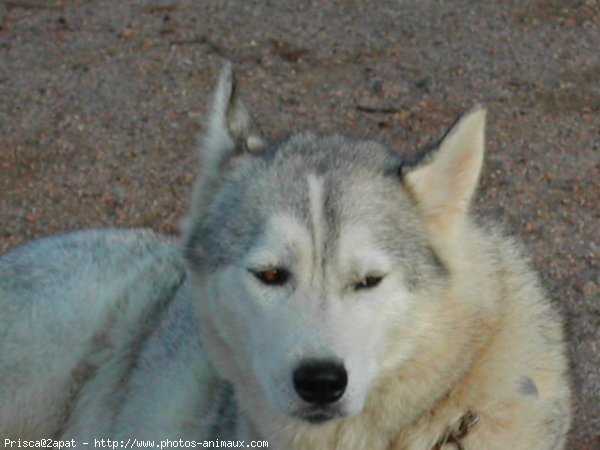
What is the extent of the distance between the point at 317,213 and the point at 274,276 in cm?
23

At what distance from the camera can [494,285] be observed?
165 inches

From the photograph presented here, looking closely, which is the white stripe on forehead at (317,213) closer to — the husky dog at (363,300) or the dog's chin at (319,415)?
the husky dog at (363,300)

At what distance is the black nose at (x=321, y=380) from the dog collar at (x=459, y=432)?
1.53ft

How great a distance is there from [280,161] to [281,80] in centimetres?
498

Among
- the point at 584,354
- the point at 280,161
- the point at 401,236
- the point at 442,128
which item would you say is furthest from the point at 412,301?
the point at 442,128

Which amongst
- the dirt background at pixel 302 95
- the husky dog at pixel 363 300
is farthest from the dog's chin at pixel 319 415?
the dirt background at pixel 302 95

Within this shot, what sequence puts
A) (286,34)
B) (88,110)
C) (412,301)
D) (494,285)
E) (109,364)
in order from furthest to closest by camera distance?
1. (286,34)
2. (88,110)
3. (109,364)
4. (494,285)
5. (412,301)

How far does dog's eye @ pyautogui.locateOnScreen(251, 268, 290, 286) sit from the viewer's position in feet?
12.9

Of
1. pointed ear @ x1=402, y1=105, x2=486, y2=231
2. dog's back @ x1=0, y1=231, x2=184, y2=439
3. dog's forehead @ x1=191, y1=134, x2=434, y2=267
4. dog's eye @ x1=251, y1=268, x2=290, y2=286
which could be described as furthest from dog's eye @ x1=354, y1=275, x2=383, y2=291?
dog's back @ x1=0, y1=231, x2=184, y2=439

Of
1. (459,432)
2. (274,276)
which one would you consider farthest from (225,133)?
(459,432)

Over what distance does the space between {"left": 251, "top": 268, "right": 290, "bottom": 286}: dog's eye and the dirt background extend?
2420 mm

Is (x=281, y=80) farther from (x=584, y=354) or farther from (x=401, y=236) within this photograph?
(x=401, y=236)

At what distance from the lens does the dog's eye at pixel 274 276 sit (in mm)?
3938

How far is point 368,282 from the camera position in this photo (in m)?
3.88
